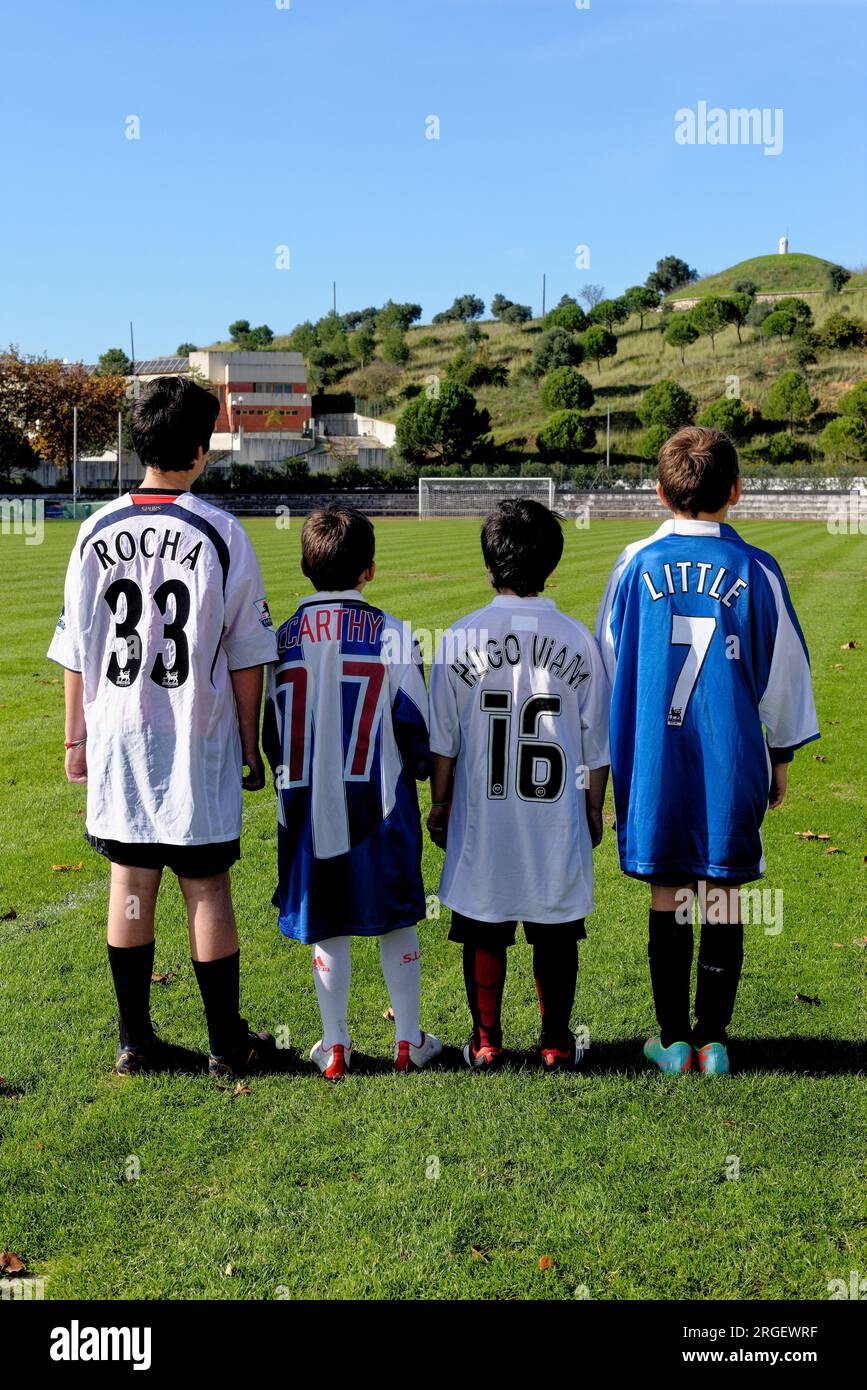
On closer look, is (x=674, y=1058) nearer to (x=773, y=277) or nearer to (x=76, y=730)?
(x=76, y=730)

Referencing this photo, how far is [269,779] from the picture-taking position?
310 inches

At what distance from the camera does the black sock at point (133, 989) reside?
370cm

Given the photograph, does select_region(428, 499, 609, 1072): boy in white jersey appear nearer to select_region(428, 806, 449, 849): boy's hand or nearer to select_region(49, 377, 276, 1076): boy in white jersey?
select_region(428, 806, 449, 849): boy's hand

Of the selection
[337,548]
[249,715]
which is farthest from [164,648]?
[337,548]

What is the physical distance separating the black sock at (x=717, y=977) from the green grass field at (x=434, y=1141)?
0.17 metres

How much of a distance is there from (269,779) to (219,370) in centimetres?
9467

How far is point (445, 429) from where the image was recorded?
257ft

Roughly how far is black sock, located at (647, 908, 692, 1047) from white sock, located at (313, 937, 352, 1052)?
103 cm

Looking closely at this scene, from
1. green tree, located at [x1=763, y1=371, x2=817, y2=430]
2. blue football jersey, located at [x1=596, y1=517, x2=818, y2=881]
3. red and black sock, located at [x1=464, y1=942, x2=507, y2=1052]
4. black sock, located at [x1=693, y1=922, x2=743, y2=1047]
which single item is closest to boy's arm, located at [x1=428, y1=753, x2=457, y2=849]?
red and black sock, located at [x1=464, y1=942, x2=507, y2=1052]

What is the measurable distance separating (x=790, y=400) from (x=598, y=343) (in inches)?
968

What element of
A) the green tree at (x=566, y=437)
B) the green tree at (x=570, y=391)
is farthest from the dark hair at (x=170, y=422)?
the green tree at (x=570, y=391)

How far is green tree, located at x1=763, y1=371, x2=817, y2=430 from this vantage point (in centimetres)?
6781

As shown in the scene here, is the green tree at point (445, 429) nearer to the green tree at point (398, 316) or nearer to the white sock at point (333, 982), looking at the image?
the green tree at point (398, 316)
